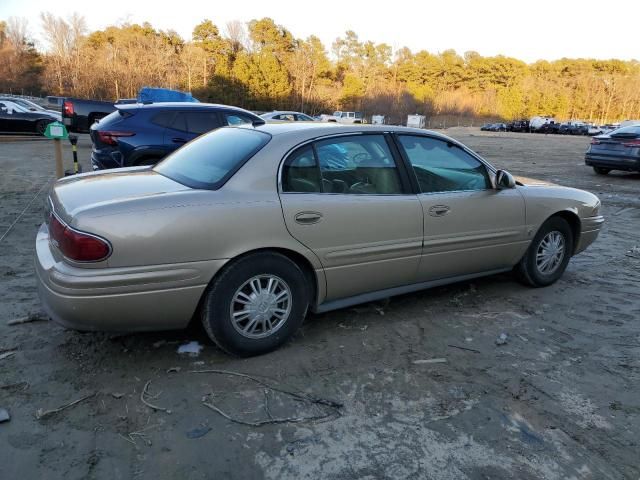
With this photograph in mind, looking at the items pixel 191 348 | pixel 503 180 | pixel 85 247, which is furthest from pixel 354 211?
pixel 85 247

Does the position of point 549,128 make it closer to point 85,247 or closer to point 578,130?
point 578,130

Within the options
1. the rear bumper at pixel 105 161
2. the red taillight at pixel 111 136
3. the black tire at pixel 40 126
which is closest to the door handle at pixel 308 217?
the rear bumper at pixel 105 161

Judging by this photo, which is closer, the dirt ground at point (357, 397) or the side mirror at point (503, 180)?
the dirt ground at point (357, 397)

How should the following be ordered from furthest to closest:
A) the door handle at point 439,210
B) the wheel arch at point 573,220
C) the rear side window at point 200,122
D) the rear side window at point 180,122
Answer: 1. the rear side window at point 200,122
2. the rear side window at point 180,122
3. the wheel arch at point 573,220
4. the door handle at point 439,210

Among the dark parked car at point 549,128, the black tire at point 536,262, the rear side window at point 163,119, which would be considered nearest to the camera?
the black tire at point 536,262

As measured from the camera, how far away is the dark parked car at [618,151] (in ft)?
41.7

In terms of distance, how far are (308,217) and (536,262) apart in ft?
8.48

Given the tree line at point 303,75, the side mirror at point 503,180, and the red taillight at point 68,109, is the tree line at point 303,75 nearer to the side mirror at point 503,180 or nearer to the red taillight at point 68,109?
the red taillight at point 68,109

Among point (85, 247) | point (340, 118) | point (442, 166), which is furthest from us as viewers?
point (340, 118)

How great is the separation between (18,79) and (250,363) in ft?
208

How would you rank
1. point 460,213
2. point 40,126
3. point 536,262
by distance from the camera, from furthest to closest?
1. point 40,126
2. point 536,262
3. point 460,213

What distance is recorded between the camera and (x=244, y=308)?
10.6 feet

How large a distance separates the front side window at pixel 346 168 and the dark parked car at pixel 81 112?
14.9m

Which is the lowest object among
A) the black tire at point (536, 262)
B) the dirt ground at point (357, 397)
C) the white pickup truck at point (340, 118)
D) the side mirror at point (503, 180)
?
the dirt ground at point (357, 397)
